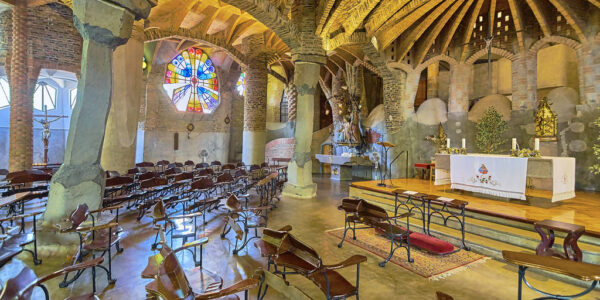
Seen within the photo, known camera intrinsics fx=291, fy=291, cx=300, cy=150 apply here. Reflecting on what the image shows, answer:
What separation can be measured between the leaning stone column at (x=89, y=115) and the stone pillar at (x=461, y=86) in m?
11.1

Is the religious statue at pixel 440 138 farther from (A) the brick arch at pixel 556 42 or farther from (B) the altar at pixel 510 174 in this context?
(B) the altar at pixel 510 174

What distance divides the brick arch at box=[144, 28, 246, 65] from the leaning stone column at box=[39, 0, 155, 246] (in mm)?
6748

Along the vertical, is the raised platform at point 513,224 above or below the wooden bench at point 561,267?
below

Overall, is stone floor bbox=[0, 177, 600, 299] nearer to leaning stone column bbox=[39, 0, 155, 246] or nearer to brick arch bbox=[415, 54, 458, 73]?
leaning stone column bbox=[39, 0, 155, 246]

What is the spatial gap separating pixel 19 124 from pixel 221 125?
8832 millimetres

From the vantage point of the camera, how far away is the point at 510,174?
233 inches

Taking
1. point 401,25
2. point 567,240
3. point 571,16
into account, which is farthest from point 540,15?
point 567,240

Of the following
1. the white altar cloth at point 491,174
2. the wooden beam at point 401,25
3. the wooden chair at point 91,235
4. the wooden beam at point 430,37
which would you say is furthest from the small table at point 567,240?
the wooden beam at point 430,37

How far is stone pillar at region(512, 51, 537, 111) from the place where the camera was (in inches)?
384

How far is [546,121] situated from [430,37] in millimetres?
4961

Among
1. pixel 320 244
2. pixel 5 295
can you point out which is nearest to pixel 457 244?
pixel 320 244

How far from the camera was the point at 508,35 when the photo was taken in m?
10.2

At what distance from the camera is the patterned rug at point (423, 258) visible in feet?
12.3

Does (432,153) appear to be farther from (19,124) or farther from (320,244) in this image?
(19,124)
